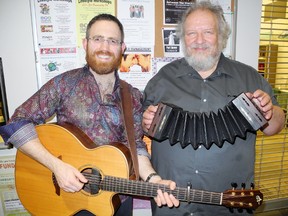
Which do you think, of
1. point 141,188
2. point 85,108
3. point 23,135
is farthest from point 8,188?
point 141,188

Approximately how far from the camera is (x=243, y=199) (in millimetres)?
1161

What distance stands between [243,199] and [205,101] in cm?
56

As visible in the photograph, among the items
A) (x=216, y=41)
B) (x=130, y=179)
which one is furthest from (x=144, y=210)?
(x=216, y=41)

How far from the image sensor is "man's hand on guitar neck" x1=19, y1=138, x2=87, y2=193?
4.17ft

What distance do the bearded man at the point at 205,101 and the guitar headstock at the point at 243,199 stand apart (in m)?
0.20

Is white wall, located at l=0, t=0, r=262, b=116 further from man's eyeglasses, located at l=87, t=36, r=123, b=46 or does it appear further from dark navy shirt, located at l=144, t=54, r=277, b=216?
dark navy shirt, located at l=144, t=54, r=277, b=216

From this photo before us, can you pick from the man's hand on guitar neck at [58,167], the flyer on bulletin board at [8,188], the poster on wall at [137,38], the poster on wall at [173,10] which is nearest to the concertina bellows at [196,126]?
the man's hand on guitar neck at [58,167]

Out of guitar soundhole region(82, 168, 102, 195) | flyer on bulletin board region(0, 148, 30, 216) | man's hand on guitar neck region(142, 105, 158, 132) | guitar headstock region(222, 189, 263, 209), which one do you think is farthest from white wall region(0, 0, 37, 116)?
guitar headstock region(222, 189, 263, 209)

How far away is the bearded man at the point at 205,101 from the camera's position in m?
1.36

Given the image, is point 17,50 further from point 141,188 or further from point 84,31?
point 141,188

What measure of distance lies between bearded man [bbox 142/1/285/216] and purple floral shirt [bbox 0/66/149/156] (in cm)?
21

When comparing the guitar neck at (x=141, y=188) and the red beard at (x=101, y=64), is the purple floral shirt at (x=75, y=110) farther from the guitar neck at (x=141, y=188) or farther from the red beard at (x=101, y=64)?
the guitar neck at (x=141, y=188)

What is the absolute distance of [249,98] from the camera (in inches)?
46.4

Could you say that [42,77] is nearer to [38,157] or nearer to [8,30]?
[8,30]
